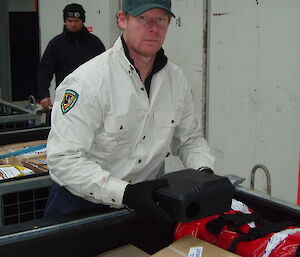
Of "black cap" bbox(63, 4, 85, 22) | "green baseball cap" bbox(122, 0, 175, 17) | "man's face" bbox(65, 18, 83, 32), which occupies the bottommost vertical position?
"green baseball cap" bbox(122, 0, 175, 17)

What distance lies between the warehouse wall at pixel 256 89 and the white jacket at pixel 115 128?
61.6 inches

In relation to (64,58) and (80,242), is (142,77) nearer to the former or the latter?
(80,242)

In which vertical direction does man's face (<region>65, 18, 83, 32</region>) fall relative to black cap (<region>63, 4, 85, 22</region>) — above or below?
below

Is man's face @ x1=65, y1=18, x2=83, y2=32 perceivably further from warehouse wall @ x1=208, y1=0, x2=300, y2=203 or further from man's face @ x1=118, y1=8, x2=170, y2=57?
man's face @ x1=118, y1=8, x2=170, y2=57

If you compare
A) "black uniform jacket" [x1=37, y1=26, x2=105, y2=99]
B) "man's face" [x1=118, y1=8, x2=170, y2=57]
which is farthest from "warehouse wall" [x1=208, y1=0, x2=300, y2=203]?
"man's face" [x1=118, y1=8, x2=170, y2=57]

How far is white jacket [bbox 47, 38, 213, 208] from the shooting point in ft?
4.52

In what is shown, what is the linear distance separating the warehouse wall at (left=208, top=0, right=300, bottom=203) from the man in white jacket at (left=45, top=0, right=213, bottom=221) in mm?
1572

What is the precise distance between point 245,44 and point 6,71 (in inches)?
174

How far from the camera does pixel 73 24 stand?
420 cm

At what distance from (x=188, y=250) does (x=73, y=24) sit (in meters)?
3.30

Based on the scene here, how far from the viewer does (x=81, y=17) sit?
4207 mm

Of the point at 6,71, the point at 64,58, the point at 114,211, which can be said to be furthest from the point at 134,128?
the point at 6,71

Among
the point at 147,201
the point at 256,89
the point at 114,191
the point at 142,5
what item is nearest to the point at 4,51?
the point at 256,89

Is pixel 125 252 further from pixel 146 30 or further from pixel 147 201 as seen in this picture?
pixel 146 30
